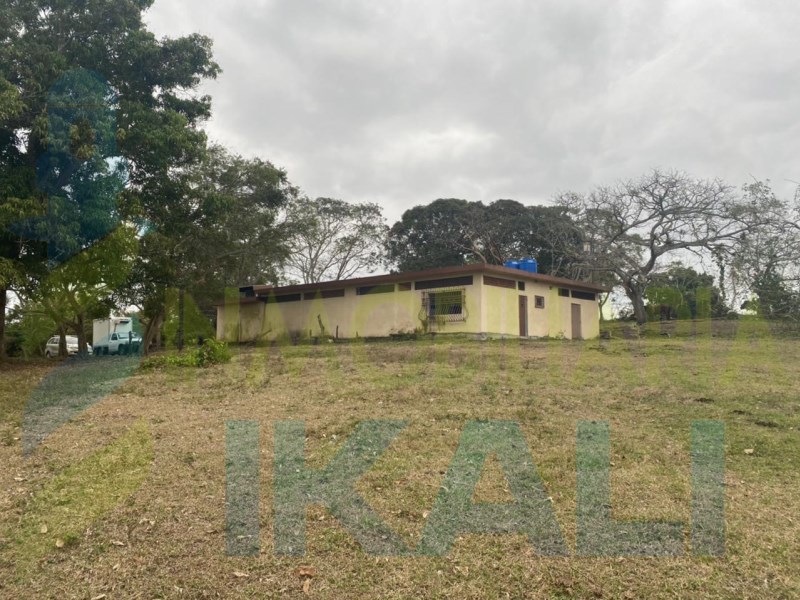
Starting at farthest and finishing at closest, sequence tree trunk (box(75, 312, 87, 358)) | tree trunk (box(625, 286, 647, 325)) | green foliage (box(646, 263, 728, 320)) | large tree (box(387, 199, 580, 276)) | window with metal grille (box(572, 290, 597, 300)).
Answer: large tree (box(387, 199, 580, 276)), green foliage (box(646, 263, 728, 320)), tree trunk (box(625, 286, 647, 325)), window with metal grille (box(572, 290, 597, 300)), tree trunk (box(75, 312, 87, 358))

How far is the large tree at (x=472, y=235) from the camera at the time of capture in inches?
1284

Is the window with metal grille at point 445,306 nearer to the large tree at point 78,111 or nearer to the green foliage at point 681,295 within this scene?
Result: the large tree at point 78,111

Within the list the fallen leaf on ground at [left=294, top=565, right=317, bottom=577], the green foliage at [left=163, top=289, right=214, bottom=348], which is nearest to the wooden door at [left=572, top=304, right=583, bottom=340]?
the green foliage at [left=163, top=289, right=214, bottom=348]

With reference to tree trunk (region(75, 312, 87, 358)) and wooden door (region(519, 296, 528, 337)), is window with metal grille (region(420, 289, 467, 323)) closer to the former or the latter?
wooden door (region(519, 296, 528, 337))

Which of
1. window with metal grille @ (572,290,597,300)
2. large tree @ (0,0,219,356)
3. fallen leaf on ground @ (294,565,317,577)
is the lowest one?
fallen leaf on ground @ (294,565,317,577)

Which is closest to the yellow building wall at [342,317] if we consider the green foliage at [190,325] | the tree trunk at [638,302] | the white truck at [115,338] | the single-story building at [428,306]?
the single-story building at [428,306]

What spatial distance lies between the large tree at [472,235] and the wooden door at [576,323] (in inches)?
360

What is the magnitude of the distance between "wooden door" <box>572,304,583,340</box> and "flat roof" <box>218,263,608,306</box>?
2.40 ft

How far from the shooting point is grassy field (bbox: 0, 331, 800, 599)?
345 cm

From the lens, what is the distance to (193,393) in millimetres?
8547

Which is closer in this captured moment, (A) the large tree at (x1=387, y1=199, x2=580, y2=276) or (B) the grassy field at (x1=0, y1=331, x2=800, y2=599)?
(B) the grassy field at (x1=0, y1=331, x2=800, y2=599)

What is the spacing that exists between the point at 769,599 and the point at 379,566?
6.73 feet

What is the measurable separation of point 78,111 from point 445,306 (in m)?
11.2

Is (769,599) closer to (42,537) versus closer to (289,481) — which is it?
Result: (289,481)
